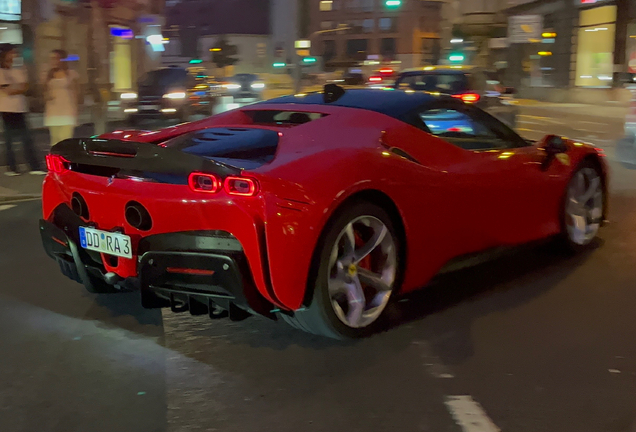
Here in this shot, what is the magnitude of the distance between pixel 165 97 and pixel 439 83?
25.9ft

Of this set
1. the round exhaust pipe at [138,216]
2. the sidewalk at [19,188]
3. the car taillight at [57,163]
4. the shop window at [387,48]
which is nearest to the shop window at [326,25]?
the shop window at [387,48]

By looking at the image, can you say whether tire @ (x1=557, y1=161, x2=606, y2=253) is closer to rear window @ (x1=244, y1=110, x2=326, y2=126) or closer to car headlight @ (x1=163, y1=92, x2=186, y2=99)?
rear window @ (x1=244, y1=110, x2=326, y2=126)

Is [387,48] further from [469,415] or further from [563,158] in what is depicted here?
[469,415]

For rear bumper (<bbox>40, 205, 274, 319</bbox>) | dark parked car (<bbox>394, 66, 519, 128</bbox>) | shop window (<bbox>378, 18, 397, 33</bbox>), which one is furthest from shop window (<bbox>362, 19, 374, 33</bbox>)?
rear bumper (<bbox>40, 205, 274, 319</bbox>)

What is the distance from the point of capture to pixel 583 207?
18.3ft

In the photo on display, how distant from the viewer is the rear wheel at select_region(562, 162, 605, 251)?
17.7 ft

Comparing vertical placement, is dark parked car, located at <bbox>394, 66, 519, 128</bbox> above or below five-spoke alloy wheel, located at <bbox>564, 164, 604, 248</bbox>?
above

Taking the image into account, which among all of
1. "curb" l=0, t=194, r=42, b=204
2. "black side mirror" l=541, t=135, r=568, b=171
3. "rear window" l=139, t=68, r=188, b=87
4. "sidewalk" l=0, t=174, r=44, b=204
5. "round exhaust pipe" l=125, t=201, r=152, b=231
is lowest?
"curb" l=0, t=194, r=42, b=204

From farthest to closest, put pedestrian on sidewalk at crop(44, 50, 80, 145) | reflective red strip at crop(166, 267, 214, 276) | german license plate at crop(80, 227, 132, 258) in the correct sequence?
pedestrian on sidewalk at crop(44, 50, 80, 145) → german license plate at crop(80, 227, 132, 258) → reflective red strip at crop(166, 267, 214, 276)

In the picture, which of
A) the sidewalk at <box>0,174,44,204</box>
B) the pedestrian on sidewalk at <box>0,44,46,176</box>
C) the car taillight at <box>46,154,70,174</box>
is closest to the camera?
the car taillight at <box>46,154,70,174</box>

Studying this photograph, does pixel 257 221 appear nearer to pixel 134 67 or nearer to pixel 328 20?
pixel 134 67

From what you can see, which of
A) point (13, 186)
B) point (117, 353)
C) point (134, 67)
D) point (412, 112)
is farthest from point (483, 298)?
point (134, 67)

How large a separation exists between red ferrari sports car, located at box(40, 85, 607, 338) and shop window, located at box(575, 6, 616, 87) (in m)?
29.2

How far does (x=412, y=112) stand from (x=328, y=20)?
292 feet
